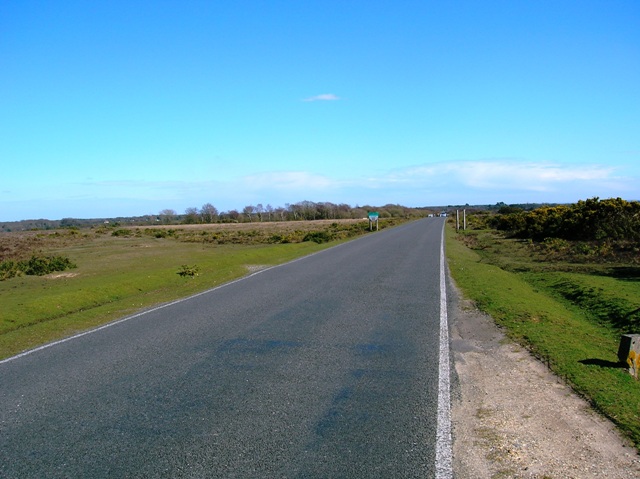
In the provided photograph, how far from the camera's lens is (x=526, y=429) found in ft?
16.8

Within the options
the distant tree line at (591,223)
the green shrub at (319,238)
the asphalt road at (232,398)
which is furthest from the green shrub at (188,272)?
the green shrub at (319,238)

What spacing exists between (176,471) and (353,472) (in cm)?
139

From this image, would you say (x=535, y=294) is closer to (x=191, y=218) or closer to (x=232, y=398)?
(x=232, y=398)

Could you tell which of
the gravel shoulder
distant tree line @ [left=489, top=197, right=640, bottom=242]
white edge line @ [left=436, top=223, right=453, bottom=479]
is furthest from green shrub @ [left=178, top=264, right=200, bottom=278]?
distant tree line @ [left=489, top=197, right=640, bottom=242]

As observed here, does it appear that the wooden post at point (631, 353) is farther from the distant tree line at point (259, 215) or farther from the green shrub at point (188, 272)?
the distant tree line at point (259, 215)

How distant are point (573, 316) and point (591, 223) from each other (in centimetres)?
2128

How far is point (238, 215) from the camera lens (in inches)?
6245

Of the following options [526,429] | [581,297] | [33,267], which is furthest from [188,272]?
[526,429]

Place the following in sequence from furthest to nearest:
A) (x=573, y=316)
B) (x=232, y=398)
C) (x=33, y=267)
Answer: (x=33, y=267) < (x=573, y=316) < (x=232, y=398)

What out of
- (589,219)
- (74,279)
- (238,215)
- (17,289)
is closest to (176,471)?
(17,289)

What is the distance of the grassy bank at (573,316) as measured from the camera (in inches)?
242

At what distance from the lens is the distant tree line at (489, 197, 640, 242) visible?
25766 millimetres

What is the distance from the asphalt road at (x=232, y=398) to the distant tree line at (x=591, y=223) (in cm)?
1895

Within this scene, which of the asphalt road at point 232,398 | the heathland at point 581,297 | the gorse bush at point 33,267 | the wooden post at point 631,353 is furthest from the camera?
the gorse bush at point 33,267
